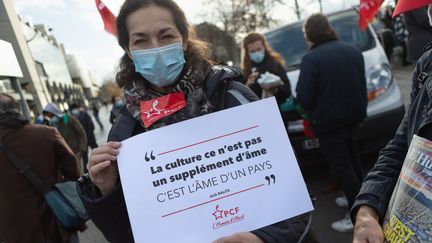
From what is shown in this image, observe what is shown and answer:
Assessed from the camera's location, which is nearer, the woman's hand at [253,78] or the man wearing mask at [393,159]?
the man wearing mask at [393,159]

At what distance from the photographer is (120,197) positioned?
1.39m

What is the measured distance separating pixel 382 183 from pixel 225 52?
1364 inches

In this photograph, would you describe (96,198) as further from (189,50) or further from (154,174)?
(189,50)

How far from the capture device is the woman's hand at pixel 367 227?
116cm

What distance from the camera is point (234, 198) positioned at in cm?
128

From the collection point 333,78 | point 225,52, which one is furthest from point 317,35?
point 225,52

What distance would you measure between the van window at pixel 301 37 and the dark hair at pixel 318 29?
1.42 metres

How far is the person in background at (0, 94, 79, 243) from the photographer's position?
2.59m

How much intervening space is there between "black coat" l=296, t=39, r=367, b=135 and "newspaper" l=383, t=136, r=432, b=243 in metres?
2.08

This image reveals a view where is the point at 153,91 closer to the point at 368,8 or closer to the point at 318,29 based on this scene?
the point at 318,29

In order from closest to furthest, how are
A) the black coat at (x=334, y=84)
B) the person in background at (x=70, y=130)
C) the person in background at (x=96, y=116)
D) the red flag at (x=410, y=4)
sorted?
1. the red flag at (x=410, y=4)
2. the black coat at (x=334, y=84)
3. the person in background at (x=70, y=130)
4. the person in background at (x=96, y=116)

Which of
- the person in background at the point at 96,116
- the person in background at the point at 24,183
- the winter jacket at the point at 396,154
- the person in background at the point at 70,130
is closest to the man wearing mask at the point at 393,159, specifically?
the winter jacket at the point at 396,154

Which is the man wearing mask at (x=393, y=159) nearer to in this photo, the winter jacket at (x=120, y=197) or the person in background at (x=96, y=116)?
the winter jacket at (x=120, y=197)

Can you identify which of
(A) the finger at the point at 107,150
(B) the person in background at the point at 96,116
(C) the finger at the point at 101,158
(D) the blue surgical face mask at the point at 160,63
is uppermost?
(D) the blue surgical face mask at the point at 160,63
